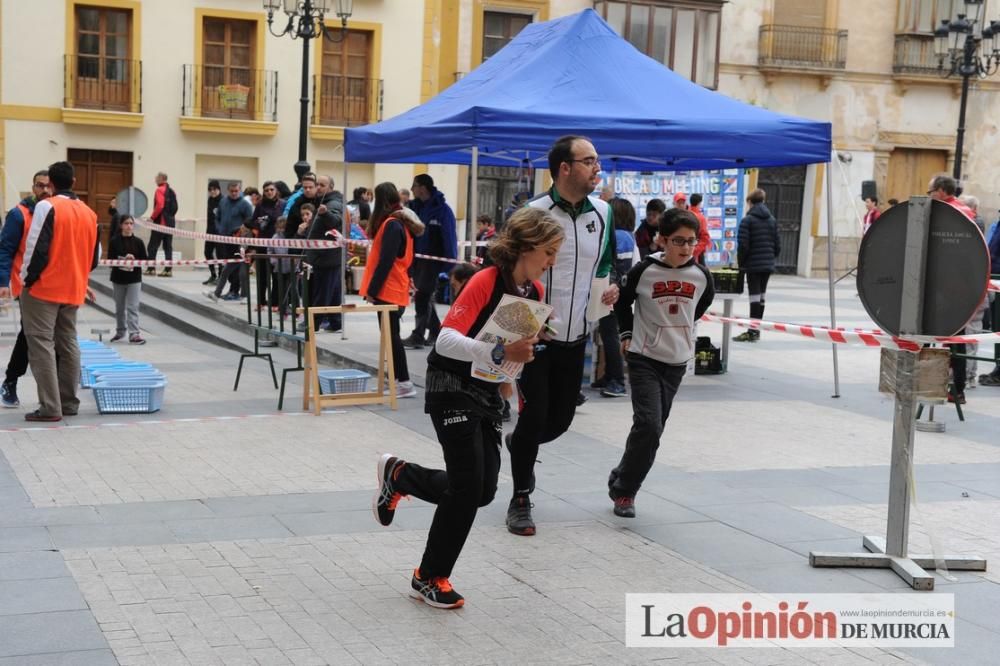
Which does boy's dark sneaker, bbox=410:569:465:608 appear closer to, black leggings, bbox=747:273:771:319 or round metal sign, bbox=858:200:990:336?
round metal sign, bbox=858:200:990:336

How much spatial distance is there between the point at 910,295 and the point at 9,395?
684cm

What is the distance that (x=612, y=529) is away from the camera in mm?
6352

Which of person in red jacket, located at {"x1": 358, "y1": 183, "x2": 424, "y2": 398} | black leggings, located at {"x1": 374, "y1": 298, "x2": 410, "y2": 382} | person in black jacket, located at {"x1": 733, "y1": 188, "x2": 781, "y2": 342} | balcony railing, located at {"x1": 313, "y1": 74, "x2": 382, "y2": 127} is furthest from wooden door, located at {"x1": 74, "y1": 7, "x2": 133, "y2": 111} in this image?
black leggings, located at {"x1": 374, "y1": 298, "x2": 410, "y2": 382}

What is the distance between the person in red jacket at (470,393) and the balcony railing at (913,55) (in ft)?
101

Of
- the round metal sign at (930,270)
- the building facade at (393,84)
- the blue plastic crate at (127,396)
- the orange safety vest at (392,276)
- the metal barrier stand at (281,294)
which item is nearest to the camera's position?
the round metal sign at (930,270)

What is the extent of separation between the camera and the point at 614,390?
1094 centimetres

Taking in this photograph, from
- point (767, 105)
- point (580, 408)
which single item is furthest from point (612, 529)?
point (767, 105)

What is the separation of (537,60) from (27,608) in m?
7.80

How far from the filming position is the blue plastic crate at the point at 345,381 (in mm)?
9992

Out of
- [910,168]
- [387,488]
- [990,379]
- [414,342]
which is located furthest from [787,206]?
[387,488]

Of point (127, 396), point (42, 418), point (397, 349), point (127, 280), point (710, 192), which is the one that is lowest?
point (42, 418)

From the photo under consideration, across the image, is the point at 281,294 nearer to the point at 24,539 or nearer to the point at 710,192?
the point at 24,539

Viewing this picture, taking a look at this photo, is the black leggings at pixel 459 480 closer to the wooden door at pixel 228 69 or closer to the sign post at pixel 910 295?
the sign post at pixel 910 295

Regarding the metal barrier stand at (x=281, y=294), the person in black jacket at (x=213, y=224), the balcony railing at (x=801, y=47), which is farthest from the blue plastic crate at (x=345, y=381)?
the balcony railing at (x=801, y=47)
